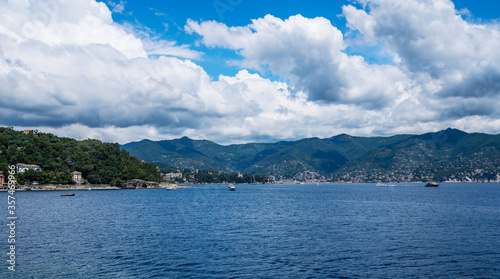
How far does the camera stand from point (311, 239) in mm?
57469

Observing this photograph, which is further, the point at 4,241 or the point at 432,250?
the point at 4,241

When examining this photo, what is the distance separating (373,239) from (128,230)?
147 ft

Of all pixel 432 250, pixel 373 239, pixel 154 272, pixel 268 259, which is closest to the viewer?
pixel 154 272

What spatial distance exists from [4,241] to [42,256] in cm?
1342

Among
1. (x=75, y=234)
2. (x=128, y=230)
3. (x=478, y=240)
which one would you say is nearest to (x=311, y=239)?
(x=478, y=240)

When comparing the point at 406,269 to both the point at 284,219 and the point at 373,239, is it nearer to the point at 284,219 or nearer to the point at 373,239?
the point at 373,239

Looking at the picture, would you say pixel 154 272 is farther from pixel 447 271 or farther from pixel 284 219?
pixel 284 219

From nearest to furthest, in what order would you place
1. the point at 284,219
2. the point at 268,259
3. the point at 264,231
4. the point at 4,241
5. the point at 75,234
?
the point at 268,259 < the point at 4,241 < the point at 75,234 < the point at 264,231 < the point at 284,219

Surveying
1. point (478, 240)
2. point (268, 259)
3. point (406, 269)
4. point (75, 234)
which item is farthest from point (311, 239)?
point (75, 234)

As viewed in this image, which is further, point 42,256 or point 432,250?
point 432,250

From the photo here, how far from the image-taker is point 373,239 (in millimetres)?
56656

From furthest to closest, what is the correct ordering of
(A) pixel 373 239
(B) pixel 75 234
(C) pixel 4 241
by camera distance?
(B) pixel 75 234 < (A) pixel 373 239 < (C) pixel 4 241

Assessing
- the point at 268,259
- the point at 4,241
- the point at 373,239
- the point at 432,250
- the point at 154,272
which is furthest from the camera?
the point at 373,239

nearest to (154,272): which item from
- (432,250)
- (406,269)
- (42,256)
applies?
(42,256)
